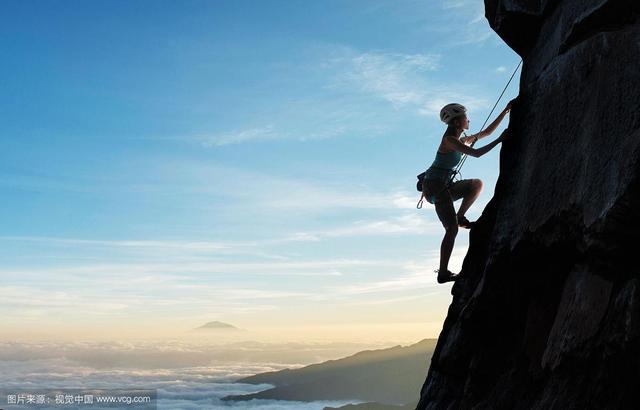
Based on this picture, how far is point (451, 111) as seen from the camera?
14555mm

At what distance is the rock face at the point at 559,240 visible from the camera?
902 centimetres

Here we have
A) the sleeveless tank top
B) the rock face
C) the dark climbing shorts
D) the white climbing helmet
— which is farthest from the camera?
the dark climbing shorts

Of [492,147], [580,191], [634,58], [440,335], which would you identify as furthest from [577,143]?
[440,335]

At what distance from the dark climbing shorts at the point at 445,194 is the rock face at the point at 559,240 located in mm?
900

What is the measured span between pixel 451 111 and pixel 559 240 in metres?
5.05

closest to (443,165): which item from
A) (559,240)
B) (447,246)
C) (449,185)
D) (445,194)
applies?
(449,185)

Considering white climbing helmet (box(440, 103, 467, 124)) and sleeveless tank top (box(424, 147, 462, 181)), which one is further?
sleeveless tank top (box(424, 147, 462, 181))

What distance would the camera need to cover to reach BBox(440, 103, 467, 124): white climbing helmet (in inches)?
571

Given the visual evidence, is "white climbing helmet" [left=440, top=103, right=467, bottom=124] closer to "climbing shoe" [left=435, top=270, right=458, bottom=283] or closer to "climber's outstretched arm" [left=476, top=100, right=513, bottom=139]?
"climber's outstretched arm" [left=476, top=100, right=513, bottom=139]

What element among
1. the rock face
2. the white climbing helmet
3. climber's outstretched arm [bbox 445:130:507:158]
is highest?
the white climbing helmet

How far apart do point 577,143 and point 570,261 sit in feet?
6.76

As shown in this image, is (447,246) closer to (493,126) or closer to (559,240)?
(493,126)

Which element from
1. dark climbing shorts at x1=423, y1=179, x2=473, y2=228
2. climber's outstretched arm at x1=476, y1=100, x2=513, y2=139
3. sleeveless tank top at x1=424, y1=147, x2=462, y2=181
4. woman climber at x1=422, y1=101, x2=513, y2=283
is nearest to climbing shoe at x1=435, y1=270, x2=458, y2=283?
woman climber at x1=422, y1=101, x2=513, y2=283

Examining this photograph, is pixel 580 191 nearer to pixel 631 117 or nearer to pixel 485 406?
pixel 631 117
